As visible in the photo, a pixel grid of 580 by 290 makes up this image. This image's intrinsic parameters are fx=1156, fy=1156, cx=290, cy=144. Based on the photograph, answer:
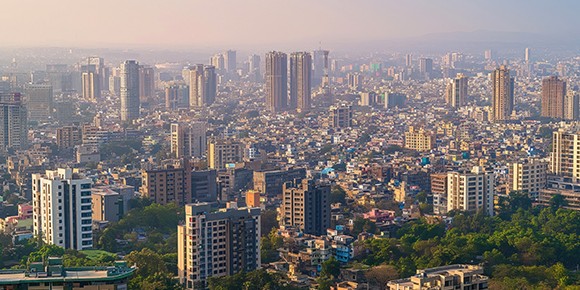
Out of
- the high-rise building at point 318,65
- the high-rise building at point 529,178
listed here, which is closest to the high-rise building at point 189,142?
the high-rise building at point 529,178

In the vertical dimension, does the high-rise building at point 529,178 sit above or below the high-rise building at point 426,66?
below

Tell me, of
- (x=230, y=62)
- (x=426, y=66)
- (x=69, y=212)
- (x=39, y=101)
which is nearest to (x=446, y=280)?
(x=69, y=212)

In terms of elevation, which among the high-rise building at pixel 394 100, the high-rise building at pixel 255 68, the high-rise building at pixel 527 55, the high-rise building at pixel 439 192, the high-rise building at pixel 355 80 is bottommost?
the high-rise building at pixel 439 192

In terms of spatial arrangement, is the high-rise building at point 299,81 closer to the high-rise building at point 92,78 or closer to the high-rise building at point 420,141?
the high-rise building at point 92,78

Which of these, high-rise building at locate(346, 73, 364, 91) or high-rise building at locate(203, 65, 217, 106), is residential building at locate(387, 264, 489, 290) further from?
high-rise building at locate(346, 73, 364, 91)

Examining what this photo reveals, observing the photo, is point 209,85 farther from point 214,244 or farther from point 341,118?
point 214,244

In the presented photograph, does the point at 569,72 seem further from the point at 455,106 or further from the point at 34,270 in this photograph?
the point at 34,270

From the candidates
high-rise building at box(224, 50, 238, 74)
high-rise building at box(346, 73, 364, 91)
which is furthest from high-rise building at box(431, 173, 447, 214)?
high-rise building at box(224, 50, 238, 74)

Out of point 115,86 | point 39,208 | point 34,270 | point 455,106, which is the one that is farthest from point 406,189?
point 115,86
